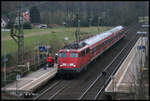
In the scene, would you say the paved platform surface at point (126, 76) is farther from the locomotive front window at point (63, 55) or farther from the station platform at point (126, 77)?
the locomotive front window at point (63, 55)

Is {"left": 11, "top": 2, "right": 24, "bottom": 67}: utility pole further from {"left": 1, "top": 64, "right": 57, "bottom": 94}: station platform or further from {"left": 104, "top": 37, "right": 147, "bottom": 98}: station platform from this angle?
{"left": 104, "top": 37, "right": 147, "bottom": 98}: station platform

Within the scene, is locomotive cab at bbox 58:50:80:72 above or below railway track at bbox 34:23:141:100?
above

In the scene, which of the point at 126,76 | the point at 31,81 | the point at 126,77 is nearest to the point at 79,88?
the point at 31,81

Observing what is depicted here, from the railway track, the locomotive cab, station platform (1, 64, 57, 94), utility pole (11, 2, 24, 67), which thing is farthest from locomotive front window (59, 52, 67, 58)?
utility pole (11, 2, 24, 67)

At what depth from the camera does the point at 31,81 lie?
17.5m

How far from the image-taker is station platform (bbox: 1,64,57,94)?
15414 millimetres

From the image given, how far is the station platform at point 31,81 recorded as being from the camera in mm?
15414

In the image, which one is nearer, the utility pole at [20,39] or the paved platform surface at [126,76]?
the paved platform surface at [126,76]

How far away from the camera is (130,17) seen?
36500 millimetres

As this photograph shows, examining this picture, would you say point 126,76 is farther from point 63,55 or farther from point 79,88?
point 63,55

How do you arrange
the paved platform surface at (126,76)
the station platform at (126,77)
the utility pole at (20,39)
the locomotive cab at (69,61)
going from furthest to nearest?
the utility pole at (20,39) → the locomotive cab at (69,61) → the paved platform surface at (126,76) → the station platform at (126,77)

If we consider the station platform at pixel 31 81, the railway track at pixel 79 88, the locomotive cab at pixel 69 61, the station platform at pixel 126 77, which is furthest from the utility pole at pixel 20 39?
the station platform at pixel 126 77

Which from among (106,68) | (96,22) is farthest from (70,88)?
(96,22)

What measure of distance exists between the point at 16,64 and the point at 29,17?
20.0 feet
